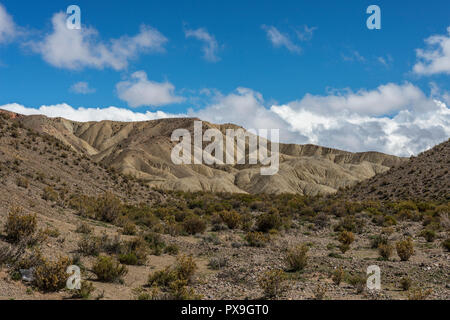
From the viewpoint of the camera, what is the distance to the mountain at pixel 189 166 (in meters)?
91.6

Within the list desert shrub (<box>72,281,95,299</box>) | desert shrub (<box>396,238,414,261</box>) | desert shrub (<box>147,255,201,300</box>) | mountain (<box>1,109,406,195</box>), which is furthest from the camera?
mountain (<box>1,109,406,195</box>)

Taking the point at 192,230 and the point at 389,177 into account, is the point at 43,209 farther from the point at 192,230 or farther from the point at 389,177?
the point at 389,177

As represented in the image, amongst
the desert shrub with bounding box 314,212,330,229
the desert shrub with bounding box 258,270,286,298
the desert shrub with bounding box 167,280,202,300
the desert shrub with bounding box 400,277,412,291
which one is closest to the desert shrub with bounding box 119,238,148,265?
the desert shrub with bounding box 167,280,202,300

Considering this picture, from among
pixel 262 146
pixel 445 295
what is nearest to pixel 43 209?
pixel 445 295

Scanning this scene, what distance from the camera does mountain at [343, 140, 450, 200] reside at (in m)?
36.7

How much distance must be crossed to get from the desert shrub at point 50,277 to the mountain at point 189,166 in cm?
5272

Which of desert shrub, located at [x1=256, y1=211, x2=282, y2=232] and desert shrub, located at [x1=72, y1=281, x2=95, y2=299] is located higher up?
desert shrub, located at [x1=256, y1=211, x2=282, y2=232]

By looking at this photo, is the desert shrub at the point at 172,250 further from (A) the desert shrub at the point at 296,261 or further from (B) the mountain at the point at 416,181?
(B) the mountain at the point at 416,181

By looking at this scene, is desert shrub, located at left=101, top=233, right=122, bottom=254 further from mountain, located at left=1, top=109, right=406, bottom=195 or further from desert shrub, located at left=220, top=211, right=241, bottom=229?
mountain, located at left=1, top=109, right=406, bottom=195

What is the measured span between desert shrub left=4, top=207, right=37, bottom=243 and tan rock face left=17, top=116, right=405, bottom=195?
6391 centimetres

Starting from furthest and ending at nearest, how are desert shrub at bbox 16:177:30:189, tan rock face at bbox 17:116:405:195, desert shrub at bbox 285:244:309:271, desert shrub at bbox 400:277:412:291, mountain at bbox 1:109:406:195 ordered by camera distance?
tan rock face at bbox 17:116:405:195 → mountain at bbox 1:109:406:195 → desert shrub at bbox 16:177:30:189 → desert shrub at bbox 285:244:309:271 → desert shrub at bbox 400:277:412:291

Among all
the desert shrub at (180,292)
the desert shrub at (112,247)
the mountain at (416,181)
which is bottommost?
the desert shrub at (180,292)

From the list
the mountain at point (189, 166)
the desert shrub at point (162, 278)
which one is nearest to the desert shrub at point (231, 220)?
the desert shrub at point (162, 278)
